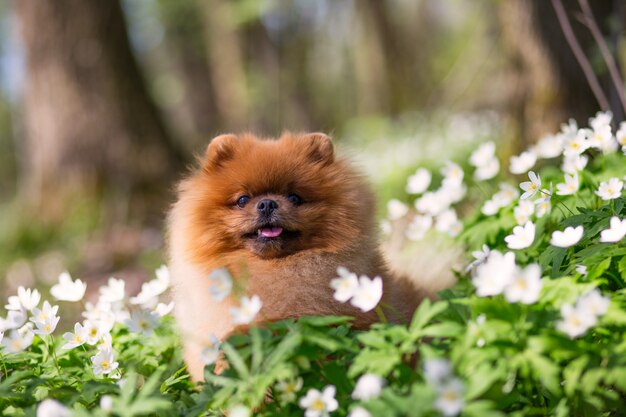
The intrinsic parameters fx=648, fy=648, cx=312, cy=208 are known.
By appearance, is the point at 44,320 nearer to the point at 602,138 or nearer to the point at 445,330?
the point at 445,330

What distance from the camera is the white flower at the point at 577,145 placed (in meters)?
2.90

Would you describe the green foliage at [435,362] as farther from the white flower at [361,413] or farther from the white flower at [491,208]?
the white flower at [491,208]

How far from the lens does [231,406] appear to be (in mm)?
1973

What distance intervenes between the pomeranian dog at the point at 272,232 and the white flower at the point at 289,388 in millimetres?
572

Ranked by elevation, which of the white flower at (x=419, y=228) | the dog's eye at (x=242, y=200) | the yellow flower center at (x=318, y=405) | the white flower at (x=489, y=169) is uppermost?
the dog's eye at (x=242, y=200)

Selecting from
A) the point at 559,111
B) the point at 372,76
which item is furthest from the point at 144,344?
the point at 372,76

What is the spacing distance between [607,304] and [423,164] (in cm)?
545

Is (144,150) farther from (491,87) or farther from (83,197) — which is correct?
(491,87)

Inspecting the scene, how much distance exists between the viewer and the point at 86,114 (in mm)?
7242

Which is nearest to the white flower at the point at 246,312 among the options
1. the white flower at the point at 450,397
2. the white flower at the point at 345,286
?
the white flower at the point at 345,286

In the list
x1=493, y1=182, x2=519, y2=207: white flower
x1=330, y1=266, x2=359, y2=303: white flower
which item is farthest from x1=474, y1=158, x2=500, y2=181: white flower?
x1=330, y1=266, x2=359, y2=303: white flower

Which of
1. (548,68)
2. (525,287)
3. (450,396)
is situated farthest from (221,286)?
(548,68)

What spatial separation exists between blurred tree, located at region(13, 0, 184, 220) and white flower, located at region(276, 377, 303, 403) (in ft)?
18.2

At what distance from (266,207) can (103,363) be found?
2.94ft
